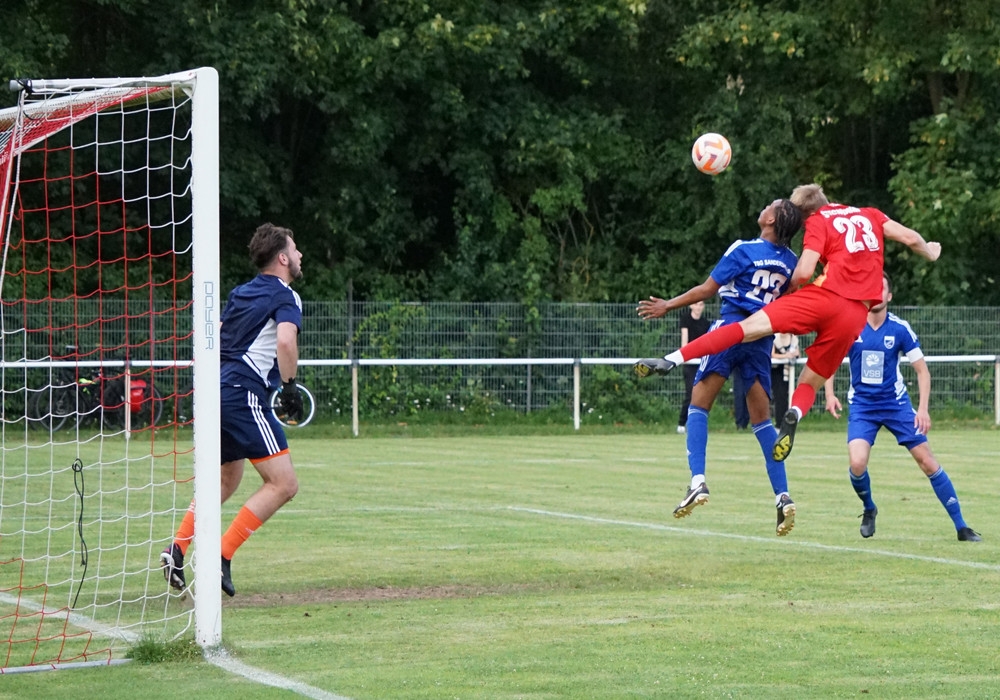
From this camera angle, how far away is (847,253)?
9.31m

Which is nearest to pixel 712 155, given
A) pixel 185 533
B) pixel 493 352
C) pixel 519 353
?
pixel 185 533

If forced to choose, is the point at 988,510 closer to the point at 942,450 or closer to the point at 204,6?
the point at 942,450

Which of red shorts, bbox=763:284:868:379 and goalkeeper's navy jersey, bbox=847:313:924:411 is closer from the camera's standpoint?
red shorts, bbox=763:284:868:379

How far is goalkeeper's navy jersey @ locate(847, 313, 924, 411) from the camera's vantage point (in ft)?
36.5

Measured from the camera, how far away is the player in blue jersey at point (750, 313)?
9.42m

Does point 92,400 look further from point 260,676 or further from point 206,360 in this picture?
point 260,676

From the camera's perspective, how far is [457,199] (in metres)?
31.4

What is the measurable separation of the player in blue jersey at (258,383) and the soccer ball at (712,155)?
3.92m

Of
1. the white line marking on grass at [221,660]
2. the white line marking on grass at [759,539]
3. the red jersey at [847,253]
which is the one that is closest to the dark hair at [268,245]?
the white line marking on grass at [221,660]

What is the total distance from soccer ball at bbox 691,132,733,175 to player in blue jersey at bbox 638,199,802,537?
4.08ft

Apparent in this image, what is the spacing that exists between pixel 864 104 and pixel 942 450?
14.1 m

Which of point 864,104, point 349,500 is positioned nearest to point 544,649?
point 349,500

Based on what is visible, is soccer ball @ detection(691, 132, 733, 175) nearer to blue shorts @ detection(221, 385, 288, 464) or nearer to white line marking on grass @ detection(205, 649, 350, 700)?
blue shorts @ detection(221, 385, 288, 464)

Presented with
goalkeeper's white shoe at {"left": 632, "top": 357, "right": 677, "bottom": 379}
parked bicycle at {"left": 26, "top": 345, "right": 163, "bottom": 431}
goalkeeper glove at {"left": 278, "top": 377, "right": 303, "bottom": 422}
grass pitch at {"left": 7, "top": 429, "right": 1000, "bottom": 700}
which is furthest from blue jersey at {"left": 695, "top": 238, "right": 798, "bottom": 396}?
parked bicycle at {"left": 26, "top": 345, "right": 163, "bottom": 431}
